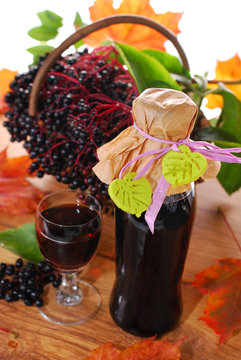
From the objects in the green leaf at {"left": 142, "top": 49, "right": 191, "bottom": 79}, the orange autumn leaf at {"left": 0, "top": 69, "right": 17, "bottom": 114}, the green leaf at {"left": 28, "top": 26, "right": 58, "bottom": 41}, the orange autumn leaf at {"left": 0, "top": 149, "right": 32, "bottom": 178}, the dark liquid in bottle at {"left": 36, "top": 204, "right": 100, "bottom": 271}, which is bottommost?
the orange autumn leaf at {"left": 0, "top": 149, "right": 32, "bottom": 178}

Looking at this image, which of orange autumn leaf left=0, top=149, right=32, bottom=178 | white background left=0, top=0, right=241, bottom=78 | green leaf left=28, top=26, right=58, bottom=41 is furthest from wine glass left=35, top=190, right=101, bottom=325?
white background left=0, top=0, right=241, bottom=78

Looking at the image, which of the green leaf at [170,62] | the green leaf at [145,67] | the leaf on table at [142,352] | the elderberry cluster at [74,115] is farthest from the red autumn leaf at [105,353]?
the green leaf at [170,62]

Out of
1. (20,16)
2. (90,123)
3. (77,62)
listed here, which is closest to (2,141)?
(77,62)

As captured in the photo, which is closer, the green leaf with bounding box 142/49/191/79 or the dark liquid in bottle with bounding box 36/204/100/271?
the dark liquid in bottle with bounding box 36/204/100/271

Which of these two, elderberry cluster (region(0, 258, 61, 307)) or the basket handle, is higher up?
the basket handle

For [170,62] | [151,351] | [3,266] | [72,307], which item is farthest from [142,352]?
[170,62]

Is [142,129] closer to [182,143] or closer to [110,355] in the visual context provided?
[182,143]

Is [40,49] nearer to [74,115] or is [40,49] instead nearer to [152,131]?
[74,115]

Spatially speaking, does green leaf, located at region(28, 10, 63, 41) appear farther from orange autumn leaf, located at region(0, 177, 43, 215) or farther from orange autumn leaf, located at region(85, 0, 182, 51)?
orange autumn leaf, located at region(0, 177, 43, 215)
